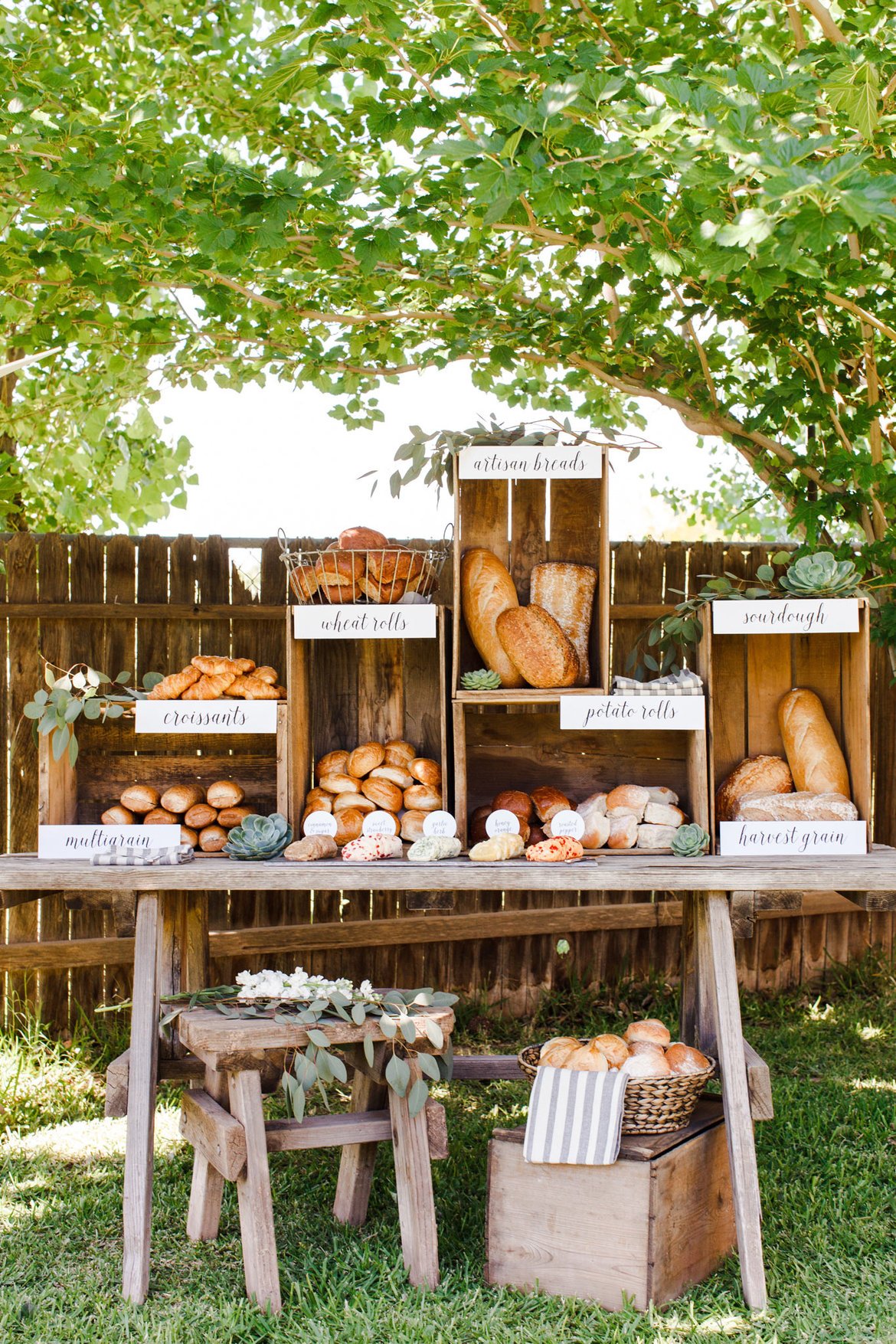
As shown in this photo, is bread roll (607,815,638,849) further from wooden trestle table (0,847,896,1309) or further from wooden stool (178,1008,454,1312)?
wooden stool (178,1008,454,1312)

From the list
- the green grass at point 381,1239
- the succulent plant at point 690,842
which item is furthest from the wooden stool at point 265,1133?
the succulent plant at point 690,842

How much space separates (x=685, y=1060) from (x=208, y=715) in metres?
1.48

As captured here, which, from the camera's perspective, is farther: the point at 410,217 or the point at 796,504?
the point at 796,504

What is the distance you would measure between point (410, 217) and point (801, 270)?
1406 mm

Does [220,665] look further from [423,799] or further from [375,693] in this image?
[423,799]

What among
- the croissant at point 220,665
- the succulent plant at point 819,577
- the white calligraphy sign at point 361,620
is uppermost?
the succulent plant at point 819,577

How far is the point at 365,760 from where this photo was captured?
9.80ft

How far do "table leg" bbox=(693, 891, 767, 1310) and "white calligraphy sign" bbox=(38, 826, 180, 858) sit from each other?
1.41 metres

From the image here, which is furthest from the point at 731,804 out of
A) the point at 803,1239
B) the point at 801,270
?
the point at 801,270

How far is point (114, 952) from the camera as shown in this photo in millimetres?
4191

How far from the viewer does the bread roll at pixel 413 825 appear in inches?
111

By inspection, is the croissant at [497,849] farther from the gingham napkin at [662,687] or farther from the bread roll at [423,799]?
the gingham napkin at [662,687]

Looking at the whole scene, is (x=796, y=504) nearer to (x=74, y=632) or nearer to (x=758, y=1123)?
(x=758, y=1123)

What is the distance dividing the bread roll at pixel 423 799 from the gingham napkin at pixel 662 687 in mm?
567
